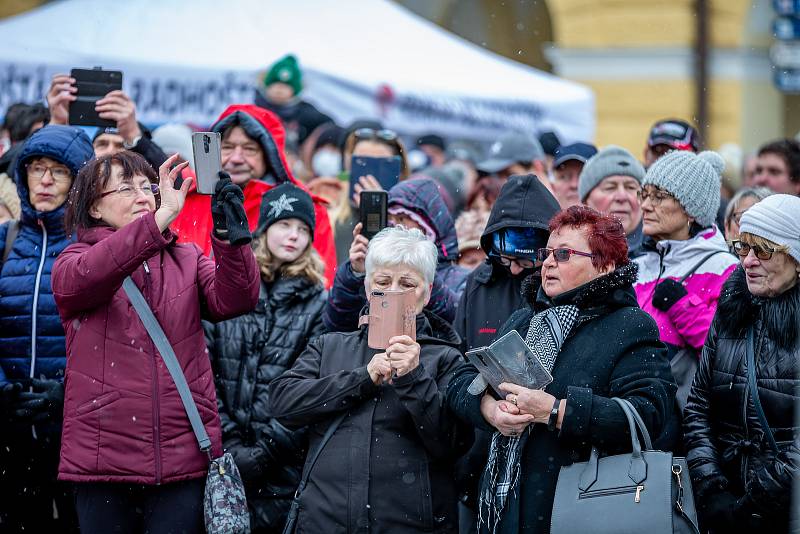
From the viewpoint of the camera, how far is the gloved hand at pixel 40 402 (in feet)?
16.1

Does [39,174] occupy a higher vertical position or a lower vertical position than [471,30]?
lower

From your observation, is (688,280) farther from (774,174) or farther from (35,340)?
(35,340)

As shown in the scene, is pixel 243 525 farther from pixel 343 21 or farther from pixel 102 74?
pixel 343 21

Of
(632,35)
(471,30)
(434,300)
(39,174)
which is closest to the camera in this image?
(434,300)

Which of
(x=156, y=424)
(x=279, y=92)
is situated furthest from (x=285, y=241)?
(x=279, y=92)

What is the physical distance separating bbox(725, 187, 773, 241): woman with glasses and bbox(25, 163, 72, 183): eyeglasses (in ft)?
10.2

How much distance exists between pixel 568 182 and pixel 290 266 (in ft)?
8.20

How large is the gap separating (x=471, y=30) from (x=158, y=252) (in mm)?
17903

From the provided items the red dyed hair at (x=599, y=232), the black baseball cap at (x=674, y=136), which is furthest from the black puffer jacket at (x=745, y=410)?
the black baseball cap at (x=674, y=136)

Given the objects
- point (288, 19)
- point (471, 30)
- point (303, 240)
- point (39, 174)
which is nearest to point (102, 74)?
point (39, 174)

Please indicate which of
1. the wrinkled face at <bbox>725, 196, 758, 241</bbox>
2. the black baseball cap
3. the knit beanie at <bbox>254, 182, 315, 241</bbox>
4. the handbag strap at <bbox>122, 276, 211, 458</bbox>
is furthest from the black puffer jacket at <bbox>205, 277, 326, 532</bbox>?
the black baseball cap

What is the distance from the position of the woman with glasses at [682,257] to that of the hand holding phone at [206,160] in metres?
1.82

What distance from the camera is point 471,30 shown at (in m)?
21.6

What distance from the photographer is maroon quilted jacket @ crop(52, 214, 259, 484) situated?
4.24 m
